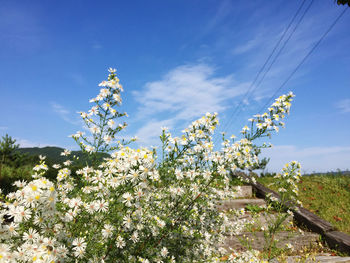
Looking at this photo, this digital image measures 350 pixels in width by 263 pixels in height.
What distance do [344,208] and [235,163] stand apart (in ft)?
22.9

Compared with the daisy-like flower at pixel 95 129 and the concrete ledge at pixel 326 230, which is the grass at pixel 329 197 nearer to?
the concrete ledge at pixel 326 230

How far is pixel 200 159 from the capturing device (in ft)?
10.0

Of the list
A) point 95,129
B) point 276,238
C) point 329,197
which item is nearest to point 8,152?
point 95,129

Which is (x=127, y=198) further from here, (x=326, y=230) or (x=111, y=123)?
(x=326, y=230)

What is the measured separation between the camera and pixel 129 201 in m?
2.15

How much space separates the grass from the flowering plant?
516 centimetres

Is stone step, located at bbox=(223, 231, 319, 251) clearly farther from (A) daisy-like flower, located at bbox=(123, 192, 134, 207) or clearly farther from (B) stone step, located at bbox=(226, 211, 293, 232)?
(A) daisy-like flower, located at bbox=(123, 192, 134, 207)

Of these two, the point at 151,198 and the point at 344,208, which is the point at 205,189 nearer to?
the point at 151,198

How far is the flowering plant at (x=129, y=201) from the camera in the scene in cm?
204

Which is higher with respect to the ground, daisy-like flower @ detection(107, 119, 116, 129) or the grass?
daisy-like flower @ detection(107, 119, 116, 129)

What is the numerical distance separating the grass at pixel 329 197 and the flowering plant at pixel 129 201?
5159 mm

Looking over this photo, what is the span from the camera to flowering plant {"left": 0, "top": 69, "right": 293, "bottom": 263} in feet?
6.69

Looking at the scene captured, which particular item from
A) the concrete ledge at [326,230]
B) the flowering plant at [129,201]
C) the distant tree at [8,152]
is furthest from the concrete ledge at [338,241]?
the distant tree at [8,152]

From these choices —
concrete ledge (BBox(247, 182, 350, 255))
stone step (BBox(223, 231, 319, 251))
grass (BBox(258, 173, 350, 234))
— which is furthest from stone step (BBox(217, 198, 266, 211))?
stone step (BBox(223, 231, 319, 251))
